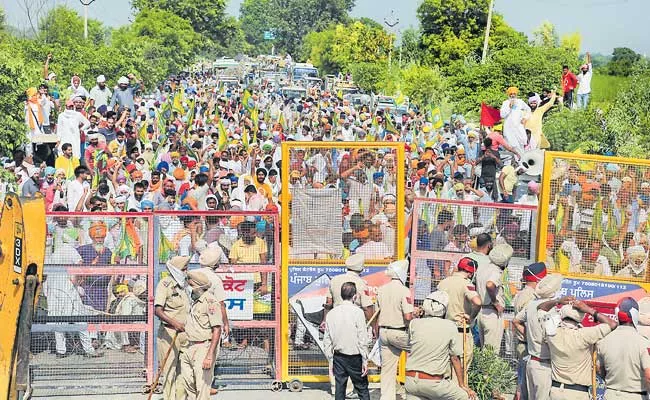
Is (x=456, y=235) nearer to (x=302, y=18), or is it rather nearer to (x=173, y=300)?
(x=173, y=300)

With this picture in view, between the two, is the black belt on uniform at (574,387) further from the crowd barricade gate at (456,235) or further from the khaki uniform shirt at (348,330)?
the crowd barricade gate at (456,235)

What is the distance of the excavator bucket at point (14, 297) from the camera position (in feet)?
29.3

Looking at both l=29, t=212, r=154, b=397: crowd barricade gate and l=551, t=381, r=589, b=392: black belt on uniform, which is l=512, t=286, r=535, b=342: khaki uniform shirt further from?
l=29, t=212, r=154, b=397: crowd barricade gate

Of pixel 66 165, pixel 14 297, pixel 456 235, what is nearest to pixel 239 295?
pixel 456 235

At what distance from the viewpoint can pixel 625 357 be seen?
364 inches

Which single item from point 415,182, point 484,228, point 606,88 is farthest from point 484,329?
point 606,88

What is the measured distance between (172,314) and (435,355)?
2732mm

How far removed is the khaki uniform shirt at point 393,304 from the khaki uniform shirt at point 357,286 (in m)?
0.20

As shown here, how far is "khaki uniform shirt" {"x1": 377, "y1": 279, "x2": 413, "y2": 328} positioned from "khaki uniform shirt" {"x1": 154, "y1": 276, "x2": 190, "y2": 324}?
1928mm

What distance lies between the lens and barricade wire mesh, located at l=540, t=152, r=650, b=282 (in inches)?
471

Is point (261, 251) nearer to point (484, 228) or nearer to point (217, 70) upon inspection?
point (484, 228)

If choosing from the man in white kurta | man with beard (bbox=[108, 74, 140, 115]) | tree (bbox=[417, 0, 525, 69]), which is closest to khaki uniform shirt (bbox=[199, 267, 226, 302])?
the man in white kurta

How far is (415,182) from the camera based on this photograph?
17719mm

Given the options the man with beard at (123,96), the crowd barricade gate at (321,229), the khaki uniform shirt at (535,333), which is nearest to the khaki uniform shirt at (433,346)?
the khaki uniform shirt at (535,333)
